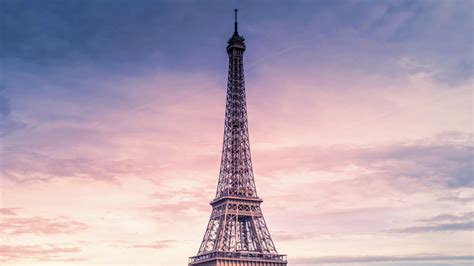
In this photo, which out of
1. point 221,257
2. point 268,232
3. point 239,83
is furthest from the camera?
point 239,83

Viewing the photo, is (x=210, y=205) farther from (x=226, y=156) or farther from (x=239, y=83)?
(x=239, y=83)

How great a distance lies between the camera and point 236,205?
164 metres

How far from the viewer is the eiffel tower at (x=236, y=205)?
160 m

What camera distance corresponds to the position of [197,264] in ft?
532

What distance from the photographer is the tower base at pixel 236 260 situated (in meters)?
155

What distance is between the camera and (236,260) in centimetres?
15675

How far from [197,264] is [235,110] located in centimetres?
4590

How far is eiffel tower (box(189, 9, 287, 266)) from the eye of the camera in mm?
159625

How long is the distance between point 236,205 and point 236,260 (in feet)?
51.5

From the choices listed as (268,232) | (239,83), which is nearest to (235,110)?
(239,83)

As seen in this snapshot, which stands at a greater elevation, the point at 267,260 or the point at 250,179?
the point at 250,179

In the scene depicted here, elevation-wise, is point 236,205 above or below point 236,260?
above

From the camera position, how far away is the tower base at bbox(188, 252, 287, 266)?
155 meters

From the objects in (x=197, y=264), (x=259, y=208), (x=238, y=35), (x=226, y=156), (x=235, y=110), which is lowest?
(x=197, y=264)
